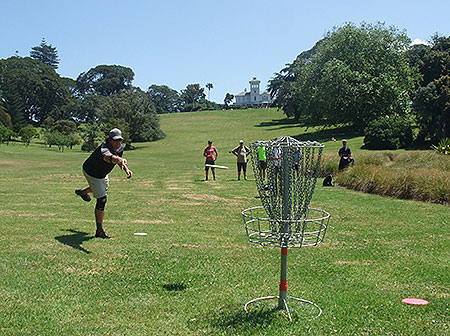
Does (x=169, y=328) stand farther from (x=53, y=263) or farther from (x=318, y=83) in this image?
(x=318, y=83)

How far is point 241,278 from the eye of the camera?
22.0ft

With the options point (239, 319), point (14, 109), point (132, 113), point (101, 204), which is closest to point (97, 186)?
point (101, 204)

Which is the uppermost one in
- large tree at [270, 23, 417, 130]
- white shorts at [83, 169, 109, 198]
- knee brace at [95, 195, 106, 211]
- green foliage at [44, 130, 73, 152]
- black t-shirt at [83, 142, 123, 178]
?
large tree at [270, 23, 417, 130]

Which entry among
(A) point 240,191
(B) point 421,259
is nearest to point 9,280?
(B) point 421,259

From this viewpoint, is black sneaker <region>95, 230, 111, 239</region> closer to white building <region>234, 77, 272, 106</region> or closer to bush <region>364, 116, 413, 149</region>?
bush <region>364, 116, 413, 149</region>

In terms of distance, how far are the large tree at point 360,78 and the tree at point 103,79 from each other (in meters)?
78.4

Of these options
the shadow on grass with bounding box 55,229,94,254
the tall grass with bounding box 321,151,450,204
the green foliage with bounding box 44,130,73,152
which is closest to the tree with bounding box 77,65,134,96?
the green foliage with bounding box 44,130,73,152

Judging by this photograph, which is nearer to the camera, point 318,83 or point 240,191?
point 240,191

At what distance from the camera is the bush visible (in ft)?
138

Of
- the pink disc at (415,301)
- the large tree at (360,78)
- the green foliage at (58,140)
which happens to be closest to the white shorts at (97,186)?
the pink disc at (415,301)

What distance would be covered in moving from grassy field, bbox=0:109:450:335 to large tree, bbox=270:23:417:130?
41.5 m

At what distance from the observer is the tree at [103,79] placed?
4948 inches

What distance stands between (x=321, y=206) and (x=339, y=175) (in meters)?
6.46

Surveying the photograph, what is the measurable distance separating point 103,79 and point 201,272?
414 ft
